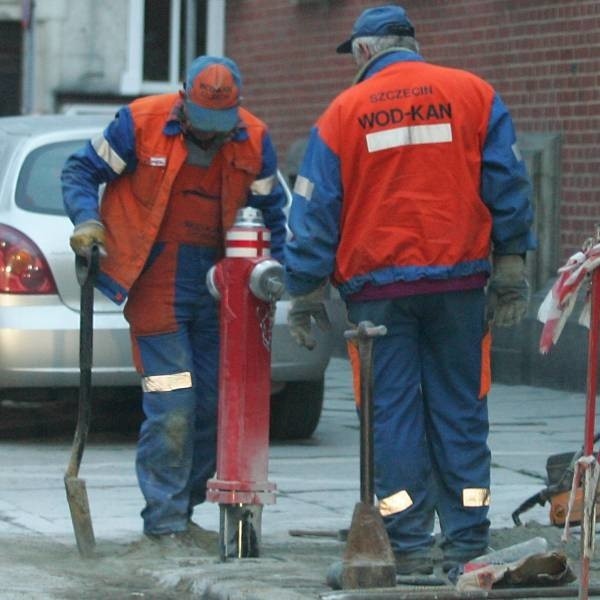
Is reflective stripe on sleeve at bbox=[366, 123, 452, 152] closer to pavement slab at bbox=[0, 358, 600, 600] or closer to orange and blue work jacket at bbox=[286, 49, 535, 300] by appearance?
orange and blue work jacket at bbox=[286, 49, 535, 300]

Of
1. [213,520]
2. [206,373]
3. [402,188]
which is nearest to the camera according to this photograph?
[402,188]

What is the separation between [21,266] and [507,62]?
18.1ft

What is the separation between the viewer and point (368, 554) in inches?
237

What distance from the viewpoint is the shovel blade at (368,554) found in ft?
19.6

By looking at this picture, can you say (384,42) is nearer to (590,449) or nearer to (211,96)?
(211,96)

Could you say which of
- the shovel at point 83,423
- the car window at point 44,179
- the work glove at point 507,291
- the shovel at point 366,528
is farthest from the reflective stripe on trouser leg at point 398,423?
the car window at point 44,179

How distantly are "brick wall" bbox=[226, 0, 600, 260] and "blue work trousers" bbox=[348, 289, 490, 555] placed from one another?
6517 millimetres

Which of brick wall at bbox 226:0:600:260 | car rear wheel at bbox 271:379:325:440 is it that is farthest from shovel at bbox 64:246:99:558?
brick wall at bbox 226:0:600:260

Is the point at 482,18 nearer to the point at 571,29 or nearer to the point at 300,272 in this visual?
the point at 571,29

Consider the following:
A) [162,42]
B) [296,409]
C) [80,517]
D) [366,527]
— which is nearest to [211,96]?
[80,517]

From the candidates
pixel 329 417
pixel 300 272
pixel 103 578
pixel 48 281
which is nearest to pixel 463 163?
pixel 300 272

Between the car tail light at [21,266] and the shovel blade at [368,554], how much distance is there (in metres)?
3.77

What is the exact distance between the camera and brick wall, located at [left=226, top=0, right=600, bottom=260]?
13.1m

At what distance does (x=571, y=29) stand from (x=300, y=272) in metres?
7.34
